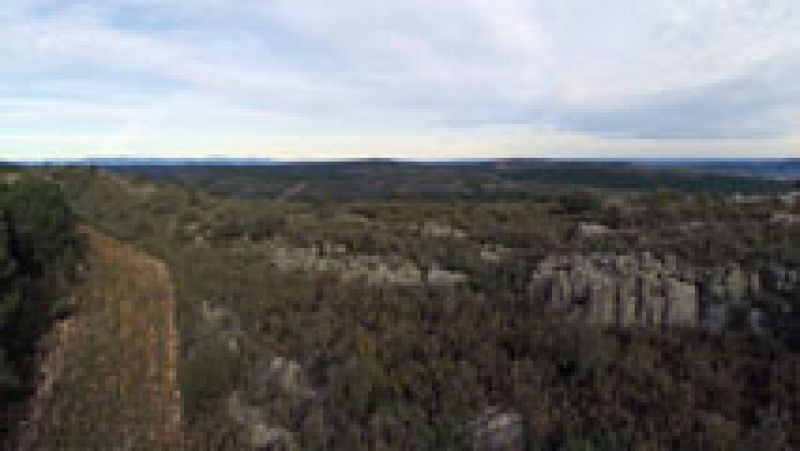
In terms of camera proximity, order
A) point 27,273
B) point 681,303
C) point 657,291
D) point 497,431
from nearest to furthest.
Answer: point 497,431
point 681,303
point 657,291
point 27,273

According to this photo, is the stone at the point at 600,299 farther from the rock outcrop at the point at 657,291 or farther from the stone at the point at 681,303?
the stone at the point at 681,303

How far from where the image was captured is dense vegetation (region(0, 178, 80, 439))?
10461 millimetres

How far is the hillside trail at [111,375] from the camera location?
31.0 ft

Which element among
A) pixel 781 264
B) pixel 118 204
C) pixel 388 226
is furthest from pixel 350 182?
pixel 781 264

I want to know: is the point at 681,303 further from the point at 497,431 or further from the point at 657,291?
the point at 497,431

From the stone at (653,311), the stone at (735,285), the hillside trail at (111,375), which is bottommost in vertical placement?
the hillside trail at (111,375)

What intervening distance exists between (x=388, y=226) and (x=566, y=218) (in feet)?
16.0

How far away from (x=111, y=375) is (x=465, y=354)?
18.8 feet

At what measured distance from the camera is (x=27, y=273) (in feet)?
44.8

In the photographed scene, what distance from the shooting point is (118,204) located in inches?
1144

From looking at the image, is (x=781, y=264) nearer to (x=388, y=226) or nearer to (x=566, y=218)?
(x=566, y=218)

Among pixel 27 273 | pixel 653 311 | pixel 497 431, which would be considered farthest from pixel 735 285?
pixel 27 273

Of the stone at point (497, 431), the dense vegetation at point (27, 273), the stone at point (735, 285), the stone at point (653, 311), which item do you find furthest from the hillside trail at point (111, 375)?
the stone at point (735, 285)

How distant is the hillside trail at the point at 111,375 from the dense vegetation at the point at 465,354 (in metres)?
0.40
